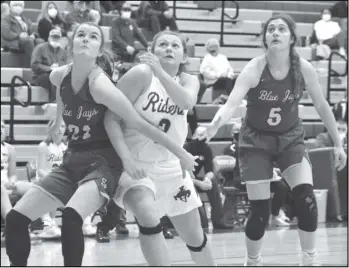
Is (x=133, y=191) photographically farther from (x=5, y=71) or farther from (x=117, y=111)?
(x=5, y=71)

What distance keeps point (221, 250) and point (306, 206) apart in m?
2.42

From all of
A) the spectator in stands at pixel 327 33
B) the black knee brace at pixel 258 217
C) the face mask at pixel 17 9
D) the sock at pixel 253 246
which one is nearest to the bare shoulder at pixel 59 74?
the black knee brace at pixel 258 217

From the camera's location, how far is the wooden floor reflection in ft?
22.1

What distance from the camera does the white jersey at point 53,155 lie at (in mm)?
8689

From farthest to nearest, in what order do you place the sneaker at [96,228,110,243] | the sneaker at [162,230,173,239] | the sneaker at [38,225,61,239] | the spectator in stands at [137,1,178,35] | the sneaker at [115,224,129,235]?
the spectator in stands at [137,1,178,35]
the sneaker at [115,224,129,235]
the sneaker at [162,230,173,239]
the sneaker at [38,225,61,239]
the sneaker at [96,228,110,243]

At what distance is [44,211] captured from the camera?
4.59 metres

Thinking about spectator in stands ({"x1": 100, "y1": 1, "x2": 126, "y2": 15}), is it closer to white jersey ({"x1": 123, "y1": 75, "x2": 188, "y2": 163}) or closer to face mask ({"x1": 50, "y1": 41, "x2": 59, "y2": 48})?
face mask ({"x1": 50, "y1": 41, "x2": 59, "y2": 48})

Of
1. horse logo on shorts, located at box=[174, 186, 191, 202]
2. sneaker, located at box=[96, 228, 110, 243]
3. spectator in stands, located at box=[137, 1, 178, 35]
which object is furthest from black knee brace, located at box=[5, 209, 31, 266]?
spectator in stands, located at box=[137, 1, 178, 35]

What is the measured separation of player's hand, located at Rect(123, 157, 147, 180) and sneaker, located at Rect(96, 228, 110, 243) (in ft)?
13.5

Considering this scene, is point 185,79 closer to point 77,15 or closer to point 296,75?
point 296,75

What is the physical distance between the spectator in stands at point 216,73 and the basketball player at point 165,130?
736 cm

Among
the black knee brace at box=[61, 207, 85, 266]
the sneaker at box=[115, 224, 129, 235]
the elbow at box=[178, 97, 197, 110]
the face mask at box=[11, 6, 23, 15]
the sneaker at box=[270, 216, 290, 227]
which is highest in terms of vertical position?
the face mask at box=[11, 6, 23, 15]

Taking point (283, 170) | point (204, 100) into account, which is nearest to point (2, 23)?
point (204, 100)

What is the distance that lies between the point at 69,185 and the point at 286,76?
70.4 inches
